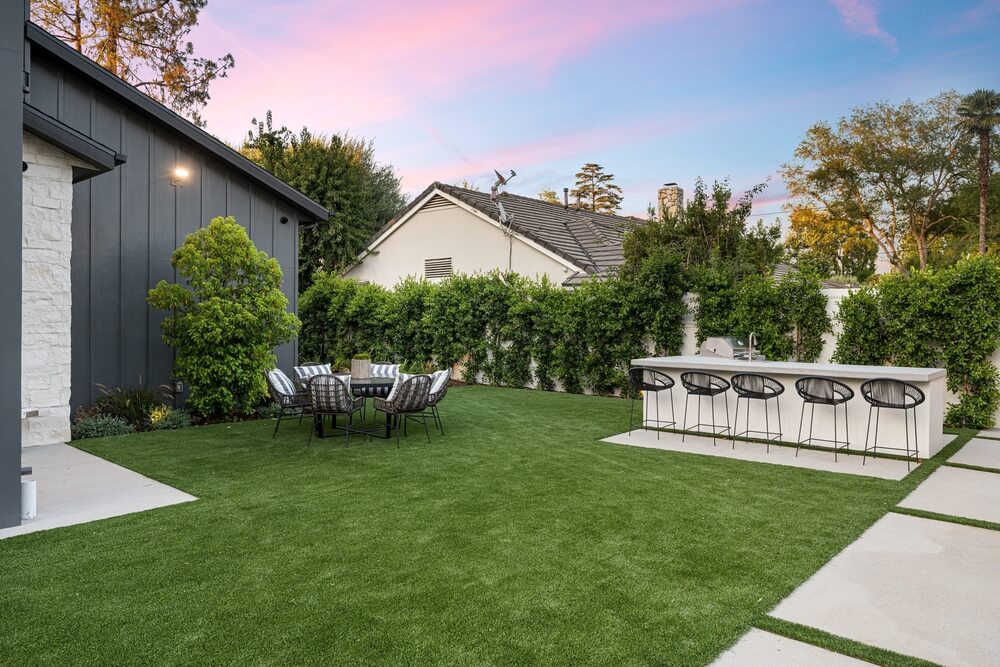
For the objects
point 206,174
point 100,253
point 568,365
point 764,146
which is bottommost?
point 568,365

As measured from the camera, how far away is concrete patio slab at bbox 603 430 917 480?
6301 mm

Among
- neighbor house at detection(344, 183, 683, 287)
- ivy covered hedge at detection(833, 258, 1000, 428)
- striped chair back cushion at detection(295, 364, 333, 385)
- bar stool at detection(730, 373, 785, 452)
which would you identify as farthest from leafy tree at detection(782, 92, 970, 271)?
striped chair back cushion at detection(295, 364, 333, 385)

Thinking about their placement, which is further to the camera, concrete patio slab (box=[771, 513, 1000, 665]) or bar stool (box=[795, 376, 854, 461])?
bar stool (box=[795, 376, 854, 461])

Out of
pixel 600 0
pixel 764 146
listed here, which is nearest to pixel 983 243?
pixel 764 146

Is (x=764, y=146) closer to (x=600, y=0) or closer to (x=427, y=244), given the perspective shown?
(x=600, y=0)

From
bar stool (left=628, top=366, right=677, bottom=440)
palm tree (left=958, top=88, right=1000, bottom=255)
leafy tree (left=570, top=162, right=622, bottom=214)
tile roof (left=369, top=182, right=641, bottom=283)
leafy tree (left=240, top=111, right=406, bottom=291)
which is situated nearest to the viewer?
bar stool (left=628, top=366, right=677, bottom=440)

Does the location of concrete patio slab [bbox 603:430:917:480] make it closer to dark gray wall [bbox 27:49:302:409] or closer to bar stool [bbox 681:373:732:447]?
bar stool [bbox 681:373:732:447]

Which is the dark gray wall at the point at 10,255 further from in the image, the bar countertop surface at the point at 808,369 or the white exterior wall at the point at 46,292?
the bar countertop surface at the point at 808,369

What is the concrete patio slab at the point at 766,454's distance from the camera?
20.7 ft

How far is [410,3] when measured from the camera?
12.1 meters

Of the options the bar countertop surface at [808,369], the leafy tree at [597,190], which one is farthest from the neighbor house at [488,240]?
the leafy tree at [597,190]

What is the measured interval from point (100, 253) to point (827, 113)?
2923 centimetres

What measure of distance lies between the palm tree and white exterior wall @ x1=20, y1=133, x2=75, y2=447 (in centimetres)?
2945

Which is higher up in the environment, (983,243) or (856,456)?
(983,243)
